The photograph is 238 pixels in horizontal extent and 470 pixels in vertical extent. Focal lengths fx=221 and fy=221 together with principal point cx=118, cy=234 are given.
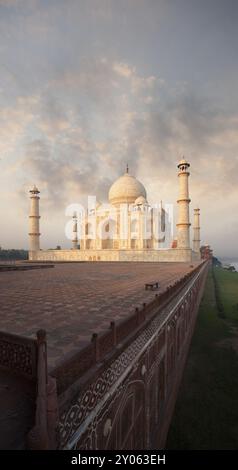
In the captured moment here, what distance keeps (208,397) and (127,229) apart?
26.8 meters

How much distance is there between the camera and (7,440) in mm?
1649

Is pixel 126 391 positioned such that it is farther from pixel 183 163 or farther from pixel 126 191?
pixel 126 191

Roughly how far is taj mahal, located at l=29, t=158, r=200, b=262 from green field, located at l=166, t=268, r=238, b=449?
1719 cm

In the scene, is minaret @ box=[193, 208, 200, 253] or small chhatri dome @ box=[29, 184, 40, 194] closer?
small chhatri dome @ box=[29, 184, 40, 194]

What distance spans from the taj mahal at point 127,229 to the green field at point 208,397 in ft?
56.4

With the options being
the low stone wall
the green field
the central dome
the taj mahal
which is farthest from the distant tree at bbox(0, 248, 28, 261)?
the green field

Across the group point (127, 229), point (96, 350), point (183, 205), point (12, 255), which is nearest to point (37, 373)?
point (96, 350)

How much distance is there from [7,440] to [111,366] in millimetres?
1408

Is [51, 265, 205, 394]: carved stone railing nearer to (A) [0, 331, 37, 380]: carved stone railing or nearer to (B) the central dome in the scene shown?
(A) [0, 331, 37, 380]: carved stone railing

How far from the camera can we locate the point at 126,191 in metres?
37.2

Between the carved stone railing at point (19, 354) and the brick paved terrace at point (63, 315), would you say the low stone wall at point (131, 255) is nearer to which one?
the brick paved terrace at point (63, 315)

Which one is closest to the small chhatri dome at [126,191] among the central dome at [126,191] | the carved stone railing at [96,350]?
the central dome at [126,191]

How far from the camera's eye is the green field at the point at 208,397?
211 inches

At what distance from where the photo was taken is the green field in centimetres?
536
